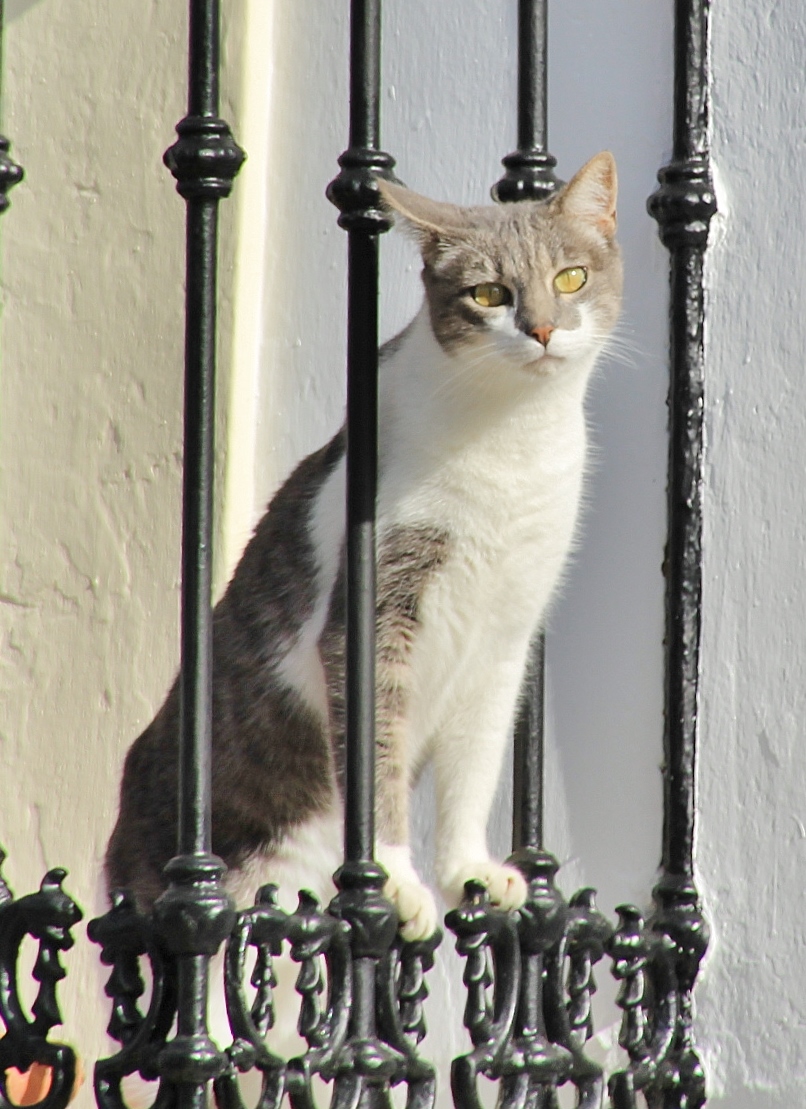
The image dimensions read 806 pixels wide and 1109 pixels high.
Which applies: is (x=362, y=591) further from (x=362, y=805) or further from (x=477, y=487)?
(x=477, y=487)

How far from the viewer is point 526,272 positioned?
179 centimetres

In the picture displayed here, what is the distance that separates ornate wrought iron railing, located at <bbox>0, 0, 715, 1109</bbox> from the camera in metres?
1.21

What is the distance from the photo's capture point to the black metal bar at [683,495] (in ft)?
4.97

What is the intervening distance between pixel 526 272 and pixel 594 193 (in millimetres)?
137

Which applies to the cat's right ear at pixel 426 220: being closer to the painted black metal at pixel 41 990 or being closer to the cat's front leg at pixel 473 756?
the cat's front leg at pixel 473 756

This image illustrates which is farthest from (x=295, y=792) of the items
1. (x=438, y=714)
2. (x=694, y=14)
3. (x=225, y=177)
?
(x=694, y=14)

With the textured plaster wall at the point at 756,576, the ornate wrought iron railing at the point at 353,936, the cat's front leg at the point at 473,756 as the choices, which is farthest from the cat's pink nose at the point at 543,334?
the cat's front leg at the point at 473,756

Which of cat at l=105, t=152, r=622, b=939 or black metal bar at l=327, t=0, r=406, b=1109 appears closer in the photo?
black metal bar at l=327, t=0, r=406, b=1109

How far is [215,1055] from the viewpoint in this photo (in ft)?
3.86

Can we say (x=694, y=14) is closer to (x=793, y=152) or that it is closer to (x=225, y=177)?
(x=793, y=152)

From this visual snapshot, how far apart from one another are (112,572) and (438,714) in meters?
0.90

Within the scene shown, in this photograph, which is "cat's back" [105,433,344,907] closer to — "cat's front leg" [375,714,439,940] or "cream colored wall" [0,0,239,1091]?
"cat's front leg" [375,714,439,940]

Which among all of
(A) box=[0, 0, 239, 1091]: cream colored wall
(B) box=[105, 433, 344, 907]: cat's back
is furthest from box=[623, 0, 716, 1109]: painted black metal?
(A) box=[0, 0, 239, 1091]: cream colored wall

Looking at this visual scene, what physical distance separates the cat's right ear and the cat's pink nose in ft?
0.62
